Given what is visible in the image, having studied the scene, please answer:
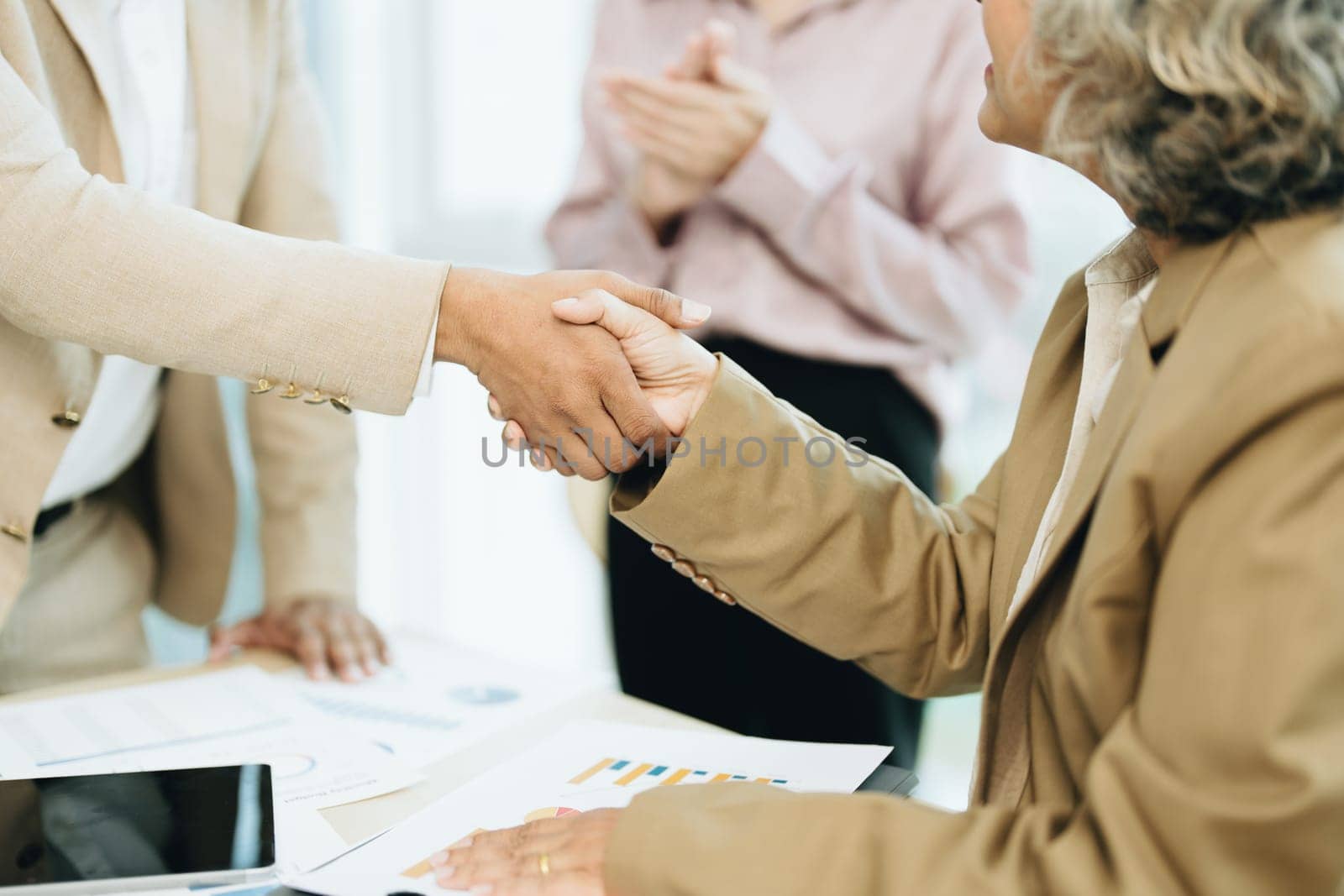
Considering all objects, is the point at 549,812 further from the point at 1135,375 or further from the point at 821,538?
the point at 1135,375

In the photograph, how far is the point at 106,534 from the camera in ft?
4.43

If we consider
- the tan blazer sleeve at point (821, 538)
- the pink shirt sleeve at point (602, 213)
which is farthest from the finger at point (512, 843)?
the pink shirt sleeve at point (602, 213)

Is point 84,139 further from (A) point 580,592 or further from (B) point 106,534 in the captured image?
(A) point 580,592

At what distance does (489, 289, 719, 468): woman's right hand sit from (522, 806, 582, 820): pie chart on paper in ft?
1.19

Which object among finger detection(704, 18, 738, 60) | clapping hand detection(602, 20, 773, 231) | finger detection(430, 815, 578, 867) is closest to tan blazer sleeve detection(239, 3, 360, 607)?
clapping hand detection(602, 20, 773, 231)

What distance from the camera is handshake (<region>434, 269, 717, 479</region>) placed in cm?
100

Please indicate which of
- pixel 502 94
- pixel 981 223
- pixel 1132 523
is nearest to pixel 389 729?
pixel 1132 523

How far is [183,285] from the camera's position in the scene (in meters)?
0.92

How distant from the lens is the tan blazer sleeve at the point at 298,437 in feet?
4.38

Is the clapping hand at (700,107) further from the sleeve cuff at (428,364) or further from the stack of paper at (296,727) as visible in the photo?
the stack of paper at (296,727)

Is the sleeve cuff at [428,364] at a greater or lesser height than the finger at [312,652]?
greater

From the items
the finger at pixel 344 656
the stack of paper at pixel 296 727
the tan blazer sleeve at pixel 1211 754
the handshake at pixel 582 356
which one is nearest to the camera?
the tan blazer sleeve at pixel 1211 754

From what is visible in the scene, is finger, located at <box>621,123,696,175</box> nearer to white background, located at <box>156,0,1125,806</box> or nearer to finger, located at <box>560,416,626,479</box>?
finger, located at <box>560,416,626,479</box>

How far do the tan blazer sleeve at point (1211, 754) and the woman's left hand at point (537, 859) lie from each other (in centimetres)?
5
